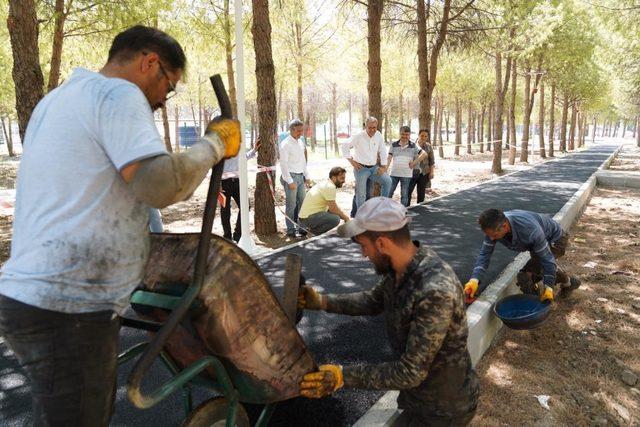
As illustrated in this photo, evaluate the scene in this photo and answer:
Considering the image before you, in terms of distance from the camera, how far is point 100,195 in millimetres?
1280

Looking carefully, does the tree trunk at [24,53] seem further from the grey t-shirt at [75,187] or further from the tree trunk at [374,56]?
the tree trunk at [374,56]

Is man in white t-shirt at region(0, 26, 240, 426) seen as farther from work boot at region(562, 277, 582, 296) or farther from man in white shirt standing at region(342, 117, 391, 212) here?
man in white shirt standing at region(342, 117, 391, 212)

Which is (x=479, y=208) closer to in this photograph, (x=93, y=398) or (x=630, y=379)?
(x=630, y=379)

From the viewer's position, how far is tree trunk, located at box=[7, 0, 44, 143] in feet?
16.7

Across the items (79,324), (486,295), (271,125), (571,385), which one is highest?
(271,125)

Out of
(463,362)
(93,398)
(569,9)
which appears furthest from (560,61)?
(93,398)

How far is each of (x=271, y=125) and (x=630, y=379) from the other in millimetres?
5347

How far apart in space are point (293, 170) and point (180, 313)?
567cm

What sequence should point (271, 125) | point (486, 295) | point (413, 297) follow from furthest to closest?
point (271, 125)
point (486, 295)
point (413, 297)

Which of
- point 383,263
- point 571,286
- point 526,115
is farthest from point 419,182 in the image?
point 526,115

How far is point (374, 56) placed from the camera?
29.6 feet

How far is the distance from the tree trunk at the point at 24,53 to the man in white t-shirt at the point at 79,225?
4.65 m

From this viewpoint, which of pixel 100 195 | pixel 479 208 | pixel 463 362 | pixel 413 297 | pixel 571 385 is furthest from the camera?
pixel 479 208

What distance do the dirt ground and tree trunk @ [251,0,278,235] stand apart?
13.6 ft
